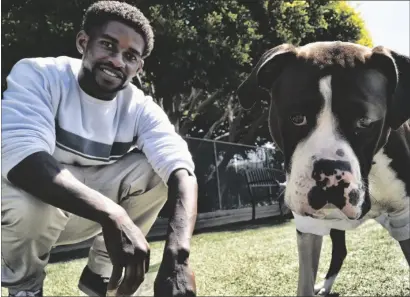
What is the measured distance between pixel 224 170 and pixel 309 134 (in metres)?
7.03

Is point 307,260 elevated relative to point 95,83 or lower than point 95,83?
lower

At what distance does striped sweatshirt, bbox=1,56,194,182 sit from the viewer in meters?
2.06

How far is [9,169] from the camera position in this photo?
6.32 ft

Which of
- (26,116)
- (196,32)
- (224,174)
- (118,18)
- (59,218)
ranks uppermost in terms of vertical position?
(118,18)

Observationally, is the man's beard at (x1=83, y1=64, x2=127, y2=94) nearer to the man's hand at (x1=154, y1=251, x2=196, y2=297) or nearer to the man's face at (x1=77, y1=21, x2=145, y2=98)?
the man's face at (x1=77, y1=21, x2=145, y2=98)

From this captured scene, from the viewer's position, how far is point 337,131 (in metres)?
1.73

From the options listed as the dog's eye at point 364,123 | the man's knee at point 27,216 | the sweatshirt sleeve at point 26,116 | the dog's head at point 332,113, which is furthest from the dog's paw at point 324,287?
the sweatshirt sleeve at point 26,116

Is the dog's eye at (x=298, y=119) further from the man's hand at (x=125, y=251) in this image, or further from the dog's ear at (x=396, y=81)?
the man's hand at (x=125, y=251)

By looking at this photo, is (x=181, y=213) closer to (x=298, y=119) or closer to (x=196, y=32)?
(x=298, y=119)

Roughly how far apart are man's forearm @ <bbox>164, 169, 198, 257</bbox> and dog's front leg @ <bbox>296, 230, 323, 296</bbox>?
601mm

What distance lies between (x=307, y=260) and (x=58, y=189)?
110 cm

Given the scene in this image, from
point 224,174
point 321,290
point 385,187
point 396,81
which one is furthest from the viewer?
point 224,174

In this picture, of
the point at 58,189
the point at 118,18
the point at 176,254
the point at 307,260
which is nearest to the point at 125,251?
the point at 176,254

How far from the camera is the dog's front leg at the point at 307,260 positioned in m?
2.30
